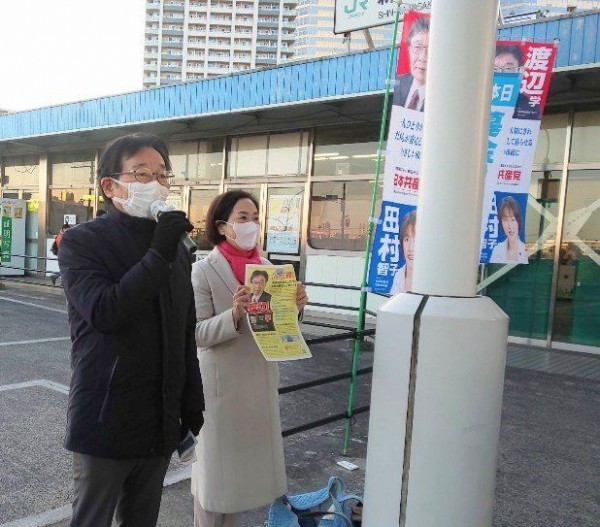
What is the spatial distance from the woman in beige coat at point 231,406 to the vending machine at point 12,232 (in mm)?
14308

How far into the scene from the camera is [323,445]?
4.19m

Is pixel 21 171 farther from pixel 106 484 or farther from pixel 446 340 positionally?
pixel 446 340

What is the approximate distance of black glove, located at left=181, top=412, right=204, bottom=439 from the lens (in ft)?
6.48

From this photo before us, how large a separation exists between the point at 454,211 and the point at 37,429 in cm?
379

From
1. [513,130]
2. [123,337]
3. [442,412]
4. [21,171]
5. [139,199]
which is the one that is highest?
[21,171]

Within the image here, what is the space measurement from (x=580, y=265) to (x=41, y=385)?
7415 mm

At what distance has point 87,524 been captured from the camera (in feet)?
5.67

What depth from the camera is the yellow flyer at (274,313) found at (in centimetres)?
218

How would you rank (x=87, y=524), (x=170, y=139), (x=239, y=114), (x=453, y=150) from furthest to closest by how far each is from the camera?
(x=170, y=139) < (x=239, y=114) < (x=87, y=524) < (x=453, y=150)

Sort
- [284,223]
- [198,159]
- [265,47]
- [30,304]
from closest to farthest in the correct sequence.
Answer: [30,304] < [284,223] < [198,159] < [265,47]

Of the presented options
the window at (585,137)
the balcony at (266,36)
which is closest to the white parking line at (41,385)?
the window at (585,137)

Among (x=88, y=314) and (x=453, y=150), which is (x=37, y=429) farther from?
(x=453, y=150)

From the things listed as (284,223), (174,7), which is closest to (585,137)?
(284,223)

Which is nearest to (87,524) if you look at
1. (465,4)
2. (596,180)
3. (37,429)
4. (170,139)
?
(465,4)
